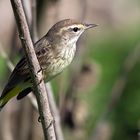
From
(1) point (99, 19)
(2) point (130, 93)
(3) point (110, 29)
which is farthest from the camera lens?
(1) point (99, 19)

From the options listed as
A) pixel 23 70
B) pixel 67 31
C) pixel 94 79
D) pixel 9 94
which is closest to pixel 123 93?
pixel 94 79

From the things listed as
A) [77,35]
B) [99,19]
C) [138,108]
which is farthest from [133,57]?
[99,19]

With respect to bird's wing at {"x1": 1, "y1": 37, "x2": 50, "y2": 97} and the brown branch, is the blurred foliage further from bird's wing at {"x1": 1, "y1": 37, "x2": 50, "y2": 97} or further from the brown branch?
the brown branch

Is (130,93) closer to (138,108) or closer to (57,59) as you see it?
(138,108)

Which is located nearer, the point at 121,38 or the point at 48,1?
the point at 48,1

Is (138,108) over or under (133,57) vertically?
under

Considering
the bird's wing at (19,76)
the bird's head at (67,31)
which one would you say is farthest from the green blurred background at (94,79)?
the bird's wing at (19,76)

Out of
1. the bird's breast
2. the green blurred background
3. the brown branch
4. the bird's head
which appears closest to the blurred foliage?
the green blurred background
